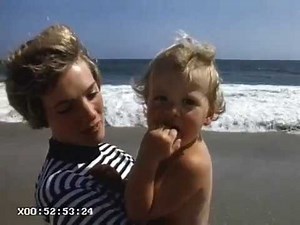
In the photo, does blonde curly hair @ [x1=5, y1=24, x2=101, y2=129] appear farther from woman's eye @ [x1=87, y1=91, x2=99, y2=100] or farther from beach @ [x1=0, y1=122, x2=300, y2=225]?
beach @ [x1=0, y1=122, x2=300, y2=225]

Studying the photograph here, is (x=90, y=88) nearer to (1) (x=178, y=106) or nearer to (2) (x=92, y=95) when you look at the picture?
(2) (x=92, y=95)

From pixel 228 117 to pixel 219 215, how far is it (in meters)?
6.63

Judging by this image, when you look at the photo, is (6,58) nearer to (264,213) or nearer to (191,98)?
(191,98)

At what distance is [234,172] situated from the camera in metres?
6.98

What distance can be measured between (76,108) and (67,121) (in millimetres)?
46

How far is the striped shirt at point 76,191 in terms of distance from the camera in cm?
149

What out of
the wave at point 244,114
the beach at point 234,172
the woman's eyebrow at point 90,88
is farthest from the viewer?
the wave at point 244,114

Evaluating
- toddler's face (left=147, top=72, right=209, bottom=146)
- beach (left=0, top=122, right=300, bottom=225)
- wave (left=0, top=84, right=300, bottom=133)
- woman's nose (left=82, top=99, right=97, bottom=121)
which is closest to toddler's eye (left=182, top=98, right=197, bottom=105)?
toddler's face (left=147, top=72, right=209, bottom=146)

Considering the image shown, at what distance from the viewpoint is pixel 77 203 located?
1500 millimetres

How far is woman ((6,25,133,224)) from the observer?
151 cm

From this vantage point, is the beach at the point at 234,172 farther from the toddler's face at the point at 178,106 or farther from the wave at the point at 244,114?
the toddler's face at the point at 178,106

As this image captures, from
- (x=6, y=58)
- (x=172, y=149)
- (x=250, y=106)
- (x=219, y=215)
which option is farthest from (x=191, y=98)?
(x=250, y=106)

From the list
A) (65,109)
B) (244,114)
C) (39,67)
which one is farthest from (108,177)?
(244,114)

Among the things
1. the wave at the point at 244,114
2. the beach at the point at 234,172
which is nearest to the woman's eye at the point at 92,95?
the beach at the point at 234,172
